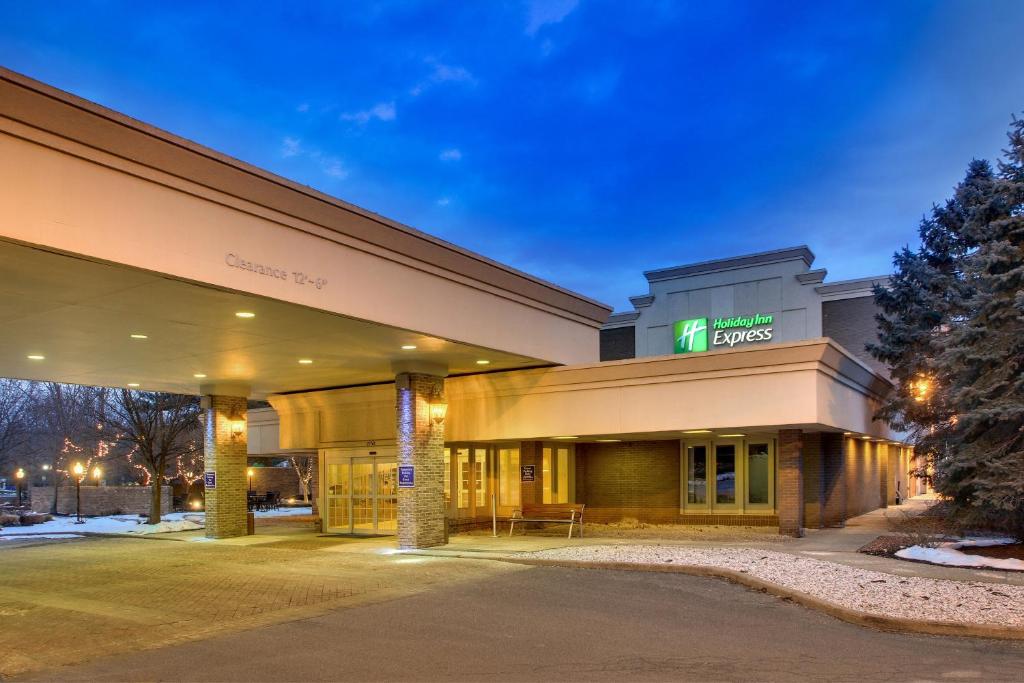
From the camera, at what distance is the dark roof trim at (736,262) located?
35.4 meters

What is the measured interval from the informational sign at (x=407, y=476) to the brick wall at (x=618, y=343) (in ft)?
74.3

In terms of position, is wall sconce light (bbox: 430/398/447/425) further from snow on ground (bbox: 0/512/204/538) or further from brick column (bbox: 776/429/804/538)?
snow on ground (bbox: 0/512/204/538)

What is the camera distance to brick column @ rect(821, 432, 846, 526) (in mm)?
21766

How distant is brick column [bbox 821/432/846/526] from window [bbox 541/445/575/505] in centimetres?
711

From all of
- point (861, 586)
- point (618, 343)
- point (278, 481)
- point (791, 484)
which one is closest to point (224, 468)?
point (791, 484)

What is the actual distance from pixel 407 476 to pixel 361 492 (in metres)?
5.92

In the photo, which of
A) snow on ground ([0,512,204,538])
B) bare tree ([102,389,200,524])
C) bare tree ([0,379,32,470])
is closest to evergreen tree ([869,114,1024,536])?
snow on ground ([0,512,204,538])

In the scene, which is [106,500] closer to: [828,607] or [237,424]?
[237,424]

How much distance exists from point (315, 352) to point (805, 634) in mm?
11681

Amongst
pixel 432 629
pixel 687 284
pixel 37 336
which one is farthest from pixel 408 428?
pixel 687 284

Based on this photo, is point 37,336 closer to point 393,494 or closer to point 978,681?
point 393,494

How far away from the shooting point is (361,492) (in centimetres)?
2408

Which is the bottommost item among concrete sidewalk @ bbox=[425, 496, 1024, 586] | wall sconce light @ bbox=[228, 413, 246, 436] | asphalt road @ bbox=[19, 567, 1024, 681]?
concrete sidewalk @ bbox=[425, 496, 1024, 586]

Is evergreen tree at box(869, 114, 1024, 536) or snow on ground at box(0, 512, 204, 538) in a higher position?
evergreen tree at box(869, 114, 1024, 536)
